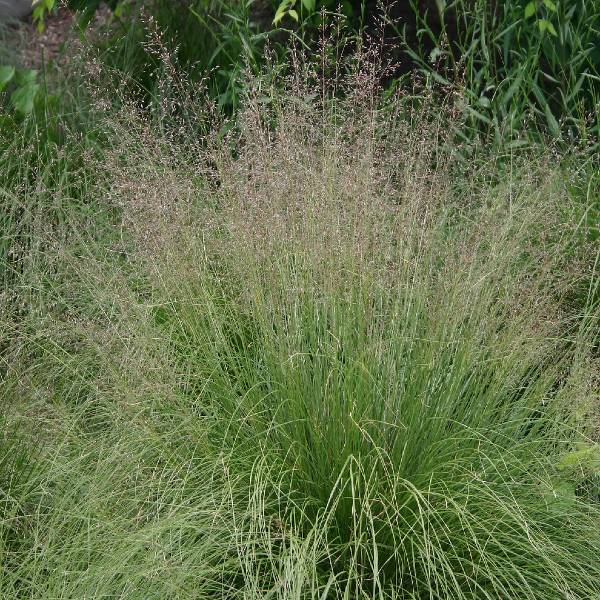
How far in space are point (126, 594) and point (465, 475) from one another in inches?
35.0

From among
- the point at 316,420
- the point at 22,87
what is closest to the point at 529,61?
the point at 22,87

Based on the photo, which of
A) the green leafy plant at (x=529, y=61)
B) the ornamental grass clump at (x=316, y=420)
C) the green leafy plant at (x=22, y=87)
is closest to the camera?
the ornamental grass clump at (x=316, y=420)

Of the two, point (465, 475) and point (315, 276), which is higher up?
point (315, 276)

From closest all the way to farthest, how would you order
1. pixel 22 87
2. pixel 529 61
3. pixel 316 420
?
pixel 316 420, pixel 529 61, pixel 22 87

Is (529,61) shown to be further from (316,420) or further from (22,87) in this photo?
(316,420)

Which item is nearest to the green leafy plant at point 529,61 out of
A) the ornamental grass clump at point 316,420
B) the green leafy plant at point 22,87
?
the ornamental grass clump at point 316,420

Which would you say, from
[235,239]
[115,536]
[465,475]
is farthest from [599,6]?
[115,536]

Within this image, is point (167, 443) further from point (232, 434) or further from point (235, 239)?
point (235, 239)

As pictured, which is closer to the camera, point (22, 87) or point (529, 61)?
point (529, 61)

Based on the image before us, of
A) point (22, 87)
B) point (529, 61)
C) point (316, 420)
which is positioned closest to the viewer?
point (316, 420)

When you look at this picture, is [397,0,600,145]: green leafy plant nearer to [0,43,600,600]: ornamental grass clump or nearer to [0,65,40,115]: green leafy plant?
[0,43,600,600]: ornamental grass clump

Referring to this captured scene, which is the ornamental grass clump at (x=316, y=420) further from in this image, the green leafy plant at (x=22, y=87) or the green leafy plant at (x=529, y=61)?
the green leafy plant at (x=22, y=87)

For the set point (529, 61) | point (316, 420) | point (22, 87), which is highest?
point (22, 87)

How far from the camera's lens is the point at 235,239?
3.27 meters
